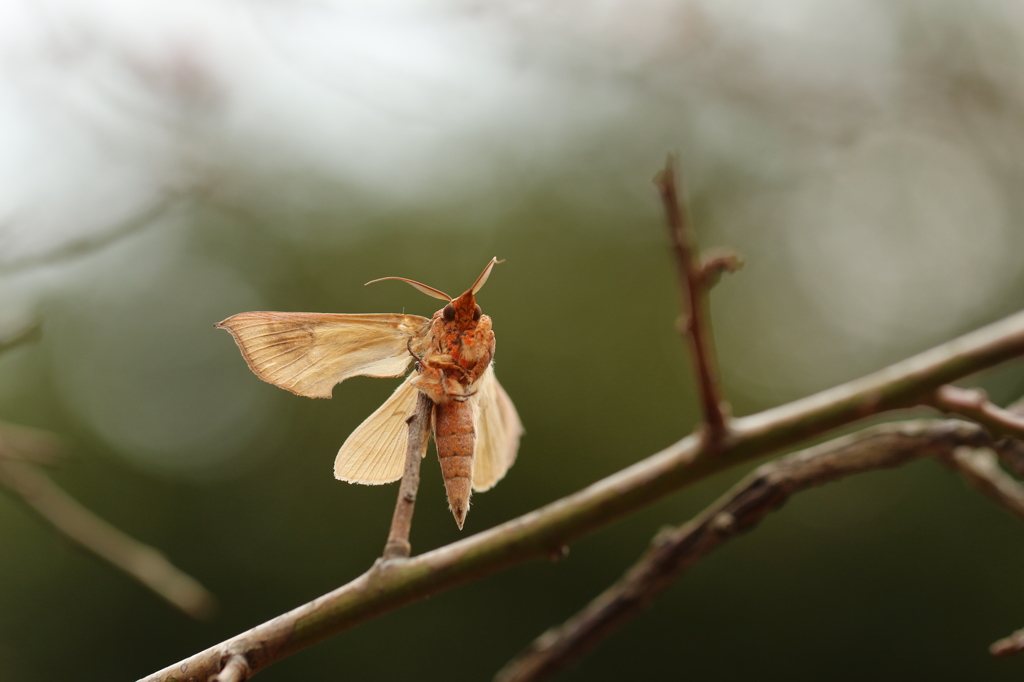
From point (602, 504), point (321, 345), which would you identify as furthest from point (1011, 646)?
A: point (321, 345)

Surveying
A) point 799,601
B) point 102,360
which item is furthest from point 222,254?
point 799,601

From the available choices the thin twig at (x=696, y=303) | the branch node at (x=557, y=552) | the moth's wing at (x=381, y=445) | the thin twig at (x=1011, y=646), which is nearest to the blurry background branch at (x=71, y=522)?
the moth's wing at (x=381, y=445)

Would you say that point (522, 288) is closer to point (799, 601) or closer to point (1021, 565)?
point (799, 601)

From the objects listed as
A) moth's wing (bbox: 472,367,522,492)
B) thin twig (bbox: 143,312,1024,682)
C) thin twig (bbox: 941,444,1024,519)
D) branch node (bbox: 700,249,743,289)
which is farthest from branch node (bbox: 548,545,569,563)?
thin twig (bbox: 941,444,1024,519)

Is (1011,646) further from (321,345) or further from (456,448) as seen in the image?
(321,345)

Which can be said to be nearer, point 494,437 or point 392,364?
point 392,364
